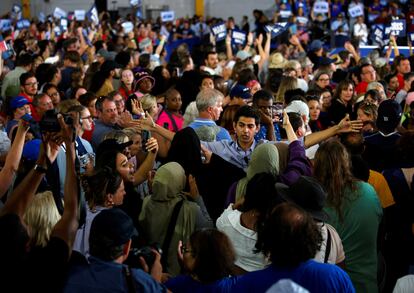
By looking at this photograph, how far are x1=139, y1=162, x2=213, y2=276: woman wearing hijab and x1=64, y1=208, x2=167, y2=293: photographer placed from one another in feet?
3.63

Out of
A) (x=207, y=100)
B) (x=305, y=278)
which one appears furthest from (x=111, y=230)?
(x=207, y=100)

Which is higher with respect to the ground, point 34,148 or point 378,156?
point 34,148

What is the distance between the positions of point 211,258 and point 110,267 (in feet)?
1.55

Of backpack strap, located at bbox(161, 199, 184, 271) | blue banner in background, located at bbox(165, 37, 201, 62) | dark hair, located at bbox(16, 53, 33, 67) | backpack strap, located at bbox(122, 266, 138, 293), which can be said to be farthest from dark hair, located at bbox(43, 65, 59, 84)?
blue banner in background, located at bbox(165, 37, 201, 62)

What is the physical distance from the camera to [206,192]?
514cm

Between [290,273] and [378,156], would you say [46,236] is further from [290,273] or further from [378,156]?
[378,156]

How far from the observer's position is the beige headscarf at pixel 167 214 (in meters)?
4.32

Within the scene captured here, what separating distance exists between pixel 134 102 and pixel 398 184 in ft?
8.21

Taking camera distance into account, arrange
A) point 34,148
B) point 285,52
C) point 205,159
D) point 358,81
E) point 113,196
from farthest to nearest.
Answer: point 285,52
point 358,81
point 205,159
point 34,148
point 113,196

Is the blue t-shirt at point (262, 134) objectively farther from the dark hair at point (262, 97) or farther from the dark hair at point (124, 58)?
the dark hair at point (124, 58)

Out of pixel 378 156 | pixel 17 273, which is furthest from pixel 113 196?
pixel 378 156

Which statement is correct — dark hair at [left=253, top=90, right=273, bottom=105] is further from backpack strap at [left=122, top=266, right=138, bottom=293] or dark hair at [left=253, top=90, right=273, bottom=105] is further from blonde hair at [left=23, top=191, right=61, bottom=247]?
backpack strap at [left=122, top=266, right=138, bottom=293]

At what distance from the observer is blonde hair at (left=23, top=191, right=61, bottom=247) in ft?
11.6

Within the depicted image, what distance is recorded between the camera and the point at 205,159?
5227 mm
